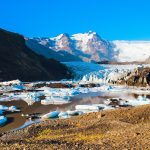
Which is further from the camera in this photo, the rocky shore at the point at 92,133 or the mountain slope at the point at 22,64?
the mountain slope at the point at 22,64

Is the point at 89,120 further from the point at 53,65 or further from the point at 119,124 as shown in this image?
the point at 53,65

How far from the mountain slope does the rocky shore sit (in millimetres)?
77052

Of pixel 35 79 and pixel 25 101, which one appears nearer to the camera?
pixel 25 101

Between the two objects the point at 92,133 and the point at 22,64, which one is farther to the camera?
the point at 22,64

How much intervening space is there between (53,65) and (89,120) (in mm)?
113329

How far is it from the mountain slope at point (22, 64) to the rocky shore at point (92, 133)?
77052 mm

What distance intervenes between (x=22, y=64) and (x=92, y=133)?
99.2 meters

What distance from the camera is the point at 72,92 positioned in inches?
2483

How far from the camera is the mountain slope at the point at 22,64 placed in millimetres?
112969

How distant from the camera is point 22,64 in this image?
121 meters

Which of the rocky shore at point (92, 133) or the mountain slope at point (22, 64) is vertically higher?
the mountain slope at point (22, 64)

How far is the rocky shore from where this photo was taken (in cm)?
1759

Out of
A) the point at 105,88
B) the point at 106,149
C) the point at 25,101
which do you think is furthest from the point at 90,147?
the point at 105,88

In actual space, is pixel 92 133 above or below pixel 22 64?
below
